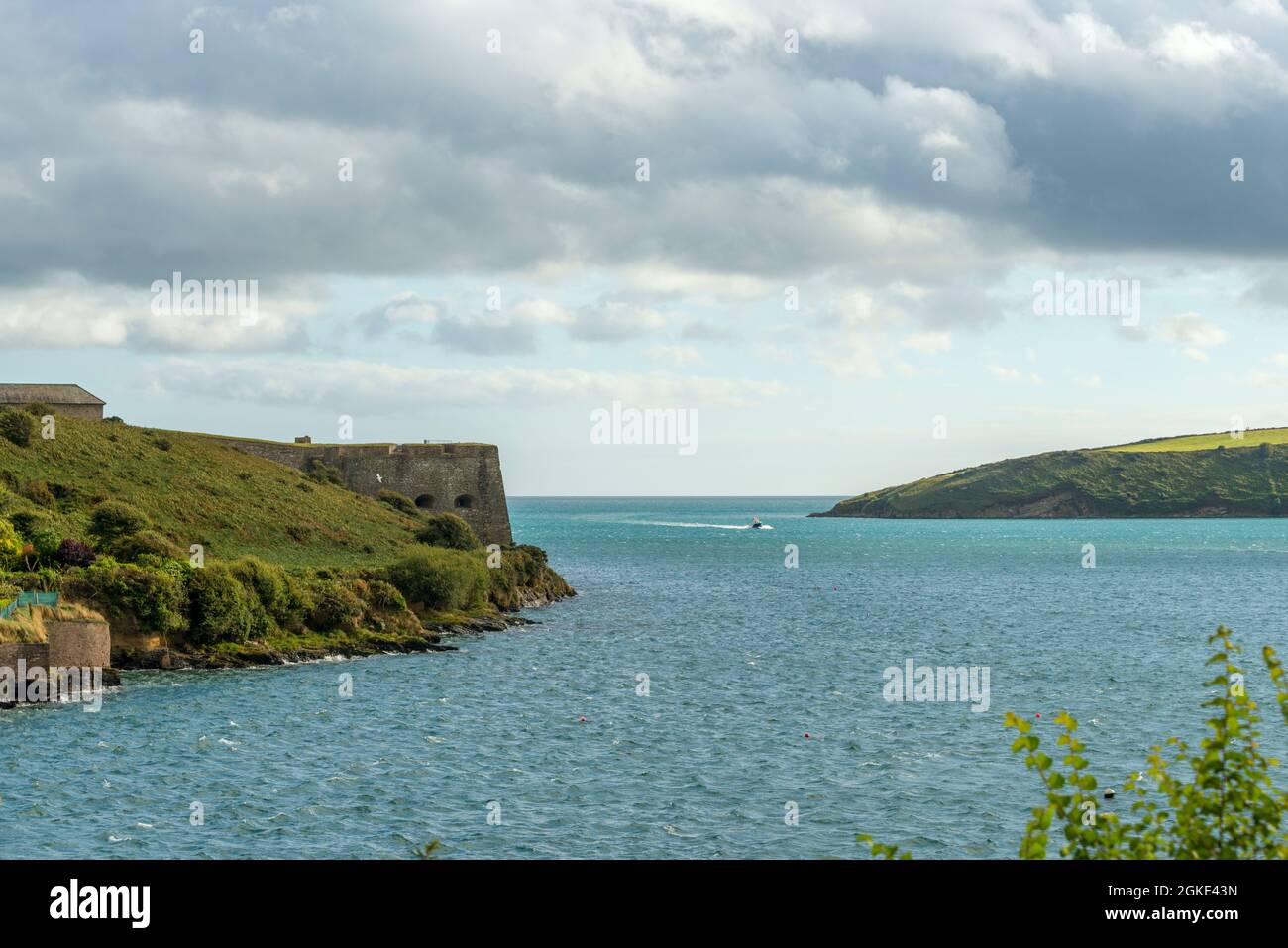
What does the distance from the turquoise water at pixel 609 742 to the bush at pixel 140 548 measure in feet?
40.7

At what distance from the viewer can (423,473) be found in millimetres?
105562

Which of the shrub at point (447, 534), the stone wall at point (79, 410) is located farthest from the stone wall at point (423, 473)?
the shrub at point (447, 534)

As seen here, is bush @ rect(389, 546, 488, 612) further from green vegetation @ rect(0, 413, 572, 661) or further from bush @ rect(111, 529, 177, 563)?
bush @ rect(111, 529, 177, 563)

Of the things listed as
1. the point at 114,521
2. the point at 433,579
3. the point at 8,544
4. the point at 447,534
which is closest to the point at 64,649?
the point at 8,544

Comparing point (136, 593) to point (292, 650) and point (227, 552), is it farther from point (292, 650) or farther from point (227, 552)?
point (227, 552)

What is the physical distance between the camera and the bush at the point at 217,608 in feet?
171

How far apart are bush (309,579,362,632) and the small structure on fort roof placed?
43.8m

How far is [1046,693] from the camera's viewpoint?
153ft

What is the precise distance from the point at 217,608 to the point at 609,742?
78.7ft

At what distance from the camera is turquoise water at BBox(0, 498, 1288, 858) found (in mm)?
26141

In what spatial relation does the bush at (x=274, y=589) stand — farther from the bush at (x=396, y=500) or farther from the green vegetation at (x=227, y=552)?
the bush at (x=396, y=500)
